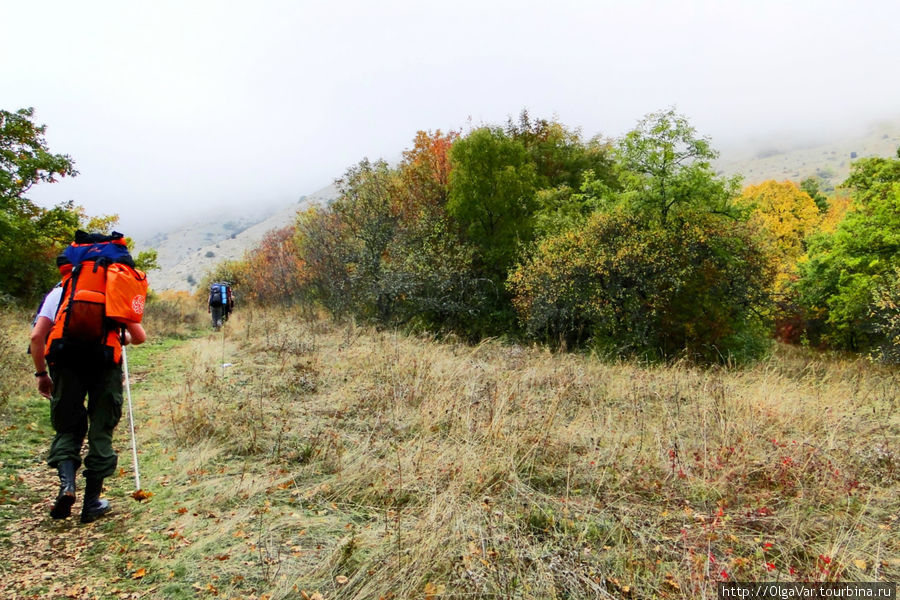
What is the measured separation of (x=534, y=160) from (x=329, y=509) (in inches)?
817

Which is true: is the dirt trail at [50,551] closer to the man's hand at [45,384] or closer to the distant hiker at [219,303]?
the man's hand at [45,384]

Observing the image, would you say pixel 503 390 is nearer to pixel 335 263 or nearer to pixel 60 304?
pixel 60 304

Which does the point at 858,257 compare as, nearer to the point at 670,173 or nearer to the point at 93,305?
the point at 670,173

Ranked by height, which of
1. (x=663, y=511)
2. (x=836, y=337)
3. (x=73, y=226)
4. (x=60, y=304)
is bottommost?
(x=836, y=337)

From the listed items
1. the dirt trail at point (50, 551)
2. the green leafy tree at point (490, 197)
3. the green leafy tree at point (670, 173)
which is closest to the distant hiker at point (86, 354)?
the dirt trail at point (50, 551)

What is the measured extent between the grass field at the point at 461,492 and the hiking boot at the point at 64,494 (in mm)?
73

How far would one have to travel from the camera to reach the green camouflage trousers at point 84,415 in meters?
3.17

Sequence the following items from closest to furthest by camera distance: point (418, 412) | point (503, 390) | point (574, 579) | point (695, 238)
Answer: point (574, 579), point (418, 412), point (503, 390), point (695, 238)

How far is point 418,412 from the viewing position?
517 cm

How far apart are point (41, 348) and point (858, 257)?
2764cm

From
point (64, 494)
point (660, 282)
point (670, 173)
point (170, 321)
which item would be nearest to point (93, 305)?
point (64, 494)


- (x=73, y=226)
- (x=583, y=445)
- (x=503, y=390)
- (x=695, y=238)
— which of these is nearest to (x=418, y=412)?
(x=503, y=390)

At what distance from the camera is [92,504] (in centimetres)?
317

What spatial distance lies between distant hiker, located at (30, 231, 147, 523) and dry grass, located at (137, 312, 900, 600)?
0.58 meters
